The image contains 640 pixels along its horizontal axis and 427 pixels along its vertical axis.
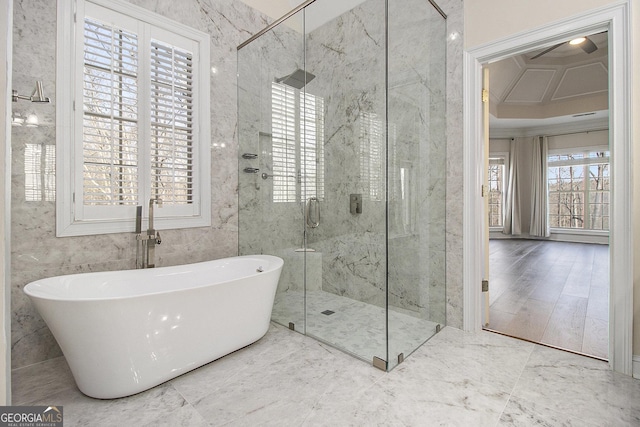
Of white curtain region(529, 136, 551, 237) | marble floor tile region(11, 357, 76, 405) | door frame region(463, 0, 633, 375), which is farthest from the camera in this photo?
white curtain region(529, 136, 551, 237)

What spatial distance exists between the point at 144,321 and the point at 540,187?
8.33 meters

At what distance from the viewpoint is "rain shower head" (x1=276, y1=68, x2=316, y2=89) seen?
2551mm

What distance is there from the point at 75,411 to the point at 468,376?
2.03 metres

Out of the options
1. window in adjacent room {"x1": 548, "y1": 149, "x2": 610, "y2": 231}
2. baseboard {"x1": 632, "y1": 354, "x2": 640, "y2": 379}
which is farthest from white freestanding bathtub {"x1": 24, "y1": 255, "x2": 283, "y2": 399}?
window in adjacent room {"x1": 548, "y1": 149, "x2": 610, "y2": 231}

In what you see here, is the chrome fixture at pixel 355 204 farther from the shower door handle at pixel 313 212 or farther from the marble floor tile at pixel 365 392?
the marble floor tile at pixel 365 392

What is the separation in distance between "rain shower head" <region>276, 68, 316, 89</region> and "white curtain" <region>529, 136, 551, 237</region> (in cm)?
695

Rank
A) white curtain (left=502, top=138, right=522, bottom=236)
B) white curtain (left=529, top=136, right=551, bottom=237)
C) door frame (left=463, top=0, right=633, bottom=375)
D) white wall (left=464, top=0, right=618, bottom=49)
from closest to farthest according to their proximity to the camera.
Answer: door frame (left=463, top=0, right=633, bottom=375) < white wall (left=464, top=0, right=618, bottom=49) < white curtain (left=529, top=136, right=551, bottom=237) < white curtain (left=502, top=138, right=522, bottom=236)

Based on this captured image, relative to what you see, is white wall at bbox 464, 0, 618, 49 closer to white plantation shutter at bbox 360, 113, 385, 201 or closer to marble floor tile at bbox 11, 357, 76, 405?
white plantation shutter at bbox 360, 113, 385, 201

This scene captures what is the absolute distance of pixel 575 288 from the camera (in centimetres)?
349

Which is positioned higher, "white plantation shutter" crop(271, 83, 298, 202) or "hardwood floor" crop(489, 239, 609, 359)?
"white plantation shutter" crop(271, 83, 298, 202)

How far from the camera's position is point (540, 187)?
23.9ft

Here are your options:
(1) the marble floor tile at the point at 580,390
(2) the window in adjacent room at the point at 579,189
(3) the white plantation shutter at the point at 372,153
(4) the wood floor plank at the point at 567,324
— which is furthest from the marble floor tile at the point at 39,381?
(2) the window in adjacent room at the point at 579,189

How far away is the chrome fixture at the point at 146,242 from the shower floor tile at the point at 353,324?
101 centimetres

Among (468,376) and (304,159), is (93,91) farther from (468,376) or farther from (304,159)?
(468,376)
